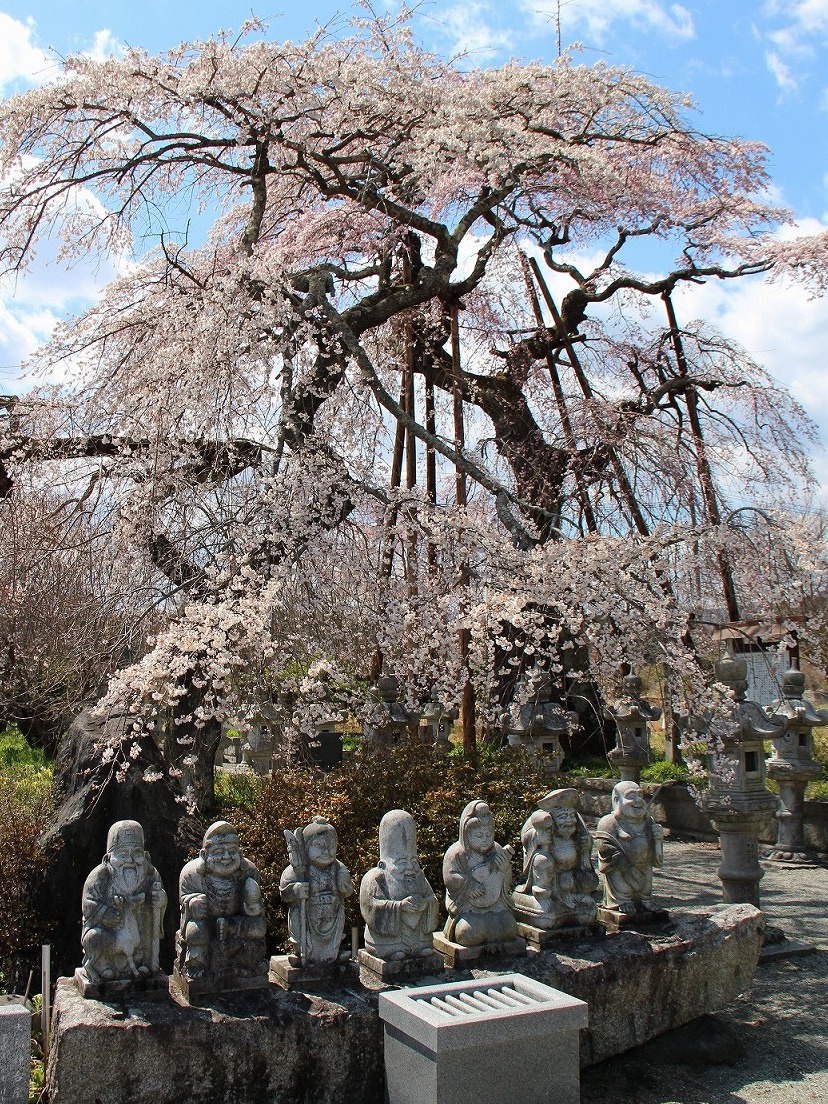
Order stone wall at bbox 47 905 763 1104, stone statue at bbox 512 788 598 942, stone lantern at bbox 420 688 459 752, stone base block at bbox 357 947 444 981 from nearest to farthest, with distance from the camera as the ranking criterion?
stone wall at bbox 47 905 763 1104 < stone base block at bbox 357 947 444 981 < stone statue at bbox 512 788 598 942 < stone lantern at bbox 420 688 459 752

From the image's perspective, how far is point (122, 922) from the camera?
4.52 metres

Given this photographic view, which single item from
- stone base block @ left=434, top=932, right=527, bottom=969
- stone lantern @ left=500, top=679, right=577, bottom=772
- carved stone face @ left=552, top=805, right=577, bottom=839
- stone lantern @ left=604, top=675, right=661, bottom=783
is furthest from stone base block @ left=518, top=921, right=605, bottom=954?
stone lantern @ left=604, top=675, right=661, bottom=783

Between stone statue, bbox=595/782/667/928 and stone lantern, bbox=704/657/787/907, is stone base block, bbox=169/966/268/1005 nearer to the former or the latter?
stone statue, bbox=595/782/667/928

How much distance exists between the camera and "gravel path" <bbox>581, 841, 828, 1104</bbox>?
4.89 meters

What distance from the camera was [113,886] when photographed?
4.59 metres

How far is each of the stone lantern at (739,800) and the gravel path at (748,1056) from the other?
0.65 m

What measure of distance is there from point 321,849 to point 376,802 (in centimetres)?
198

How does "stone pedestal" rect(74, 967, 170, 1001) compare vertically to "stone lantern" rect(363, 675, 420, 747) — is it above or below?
below

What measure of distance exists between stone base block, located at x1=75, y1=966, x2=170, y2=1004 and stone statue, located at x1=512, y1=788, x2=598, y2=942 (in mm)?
2140

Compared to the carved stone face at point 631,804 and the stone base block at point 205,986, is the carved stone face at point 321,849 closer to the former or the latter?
the stone base block at point 205,986

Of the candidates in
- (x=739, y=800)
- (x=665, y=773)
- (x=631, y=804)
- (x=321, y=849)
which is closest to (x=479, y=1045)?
(x=321, y=849)

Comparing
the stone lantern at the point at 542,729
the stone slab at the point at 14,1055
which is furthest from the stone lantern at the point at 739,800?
the stone slab at the point at 14,1055

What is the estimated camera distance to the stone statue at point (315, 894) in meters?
4.88

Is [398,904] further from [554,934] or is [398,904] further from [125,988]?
[125,988]
